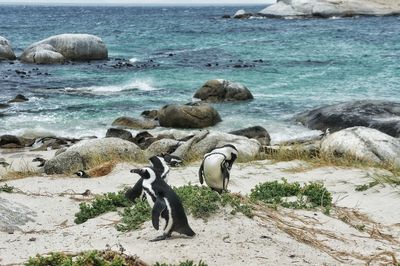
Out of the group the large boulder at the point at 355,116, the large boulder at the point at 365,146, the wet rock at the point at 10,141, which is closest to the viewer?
the large boulder at the point at 365,146

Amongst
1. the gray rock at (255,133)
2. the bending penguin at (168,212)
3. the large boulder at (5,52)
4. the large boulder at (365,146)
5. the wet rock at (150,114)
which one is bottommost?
the large boulder at (5,52)

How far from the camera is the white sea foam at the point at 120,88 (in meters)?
24.4

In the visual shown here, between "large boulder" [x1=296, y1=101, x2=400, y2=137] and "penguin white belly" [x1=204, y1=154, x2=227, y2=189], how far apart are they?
365 inches

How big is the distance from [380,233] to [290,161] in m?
4.32

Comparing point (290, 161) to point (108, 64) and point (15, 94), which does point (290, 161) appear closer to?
point (15, 94)

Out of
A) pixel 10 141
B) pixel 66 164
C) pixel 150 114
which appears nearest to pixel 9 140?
pixel 10 141

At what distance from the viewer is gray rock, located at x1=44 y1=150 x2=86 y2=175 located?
10988 millimetres

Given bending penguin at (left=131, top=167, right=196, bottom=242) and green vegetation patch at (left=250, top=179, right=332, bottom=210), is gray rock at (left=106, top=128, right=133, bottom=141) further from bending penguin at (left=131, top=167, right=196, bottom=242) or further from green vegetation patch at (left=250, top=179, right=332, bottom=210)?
bending penguin at (left=131, top=167, right=196, bottom=242)

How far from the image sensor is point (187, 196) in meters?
6.20

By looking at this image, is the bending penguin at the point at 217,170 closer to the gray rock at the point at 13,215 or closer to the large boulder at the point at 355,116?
the gray rock at the point at 13,215

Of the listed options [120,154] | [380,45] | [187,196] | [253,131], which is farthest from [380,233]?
[380,45]

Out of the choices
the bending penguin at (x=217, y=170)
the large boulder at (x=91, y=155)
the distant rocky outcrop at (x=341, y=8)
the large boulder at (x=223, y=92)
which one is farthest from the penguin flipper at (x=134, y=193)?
the distant rocky outcrop at (x=341, y=8)

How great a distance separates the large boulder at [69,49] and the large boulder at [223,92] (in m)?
14.3

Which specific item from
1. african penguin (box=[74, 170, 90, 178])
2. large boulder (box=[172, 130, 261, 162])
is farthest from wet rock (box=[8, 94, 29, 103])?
african penguin (box=[74, 170, 90, 178])
